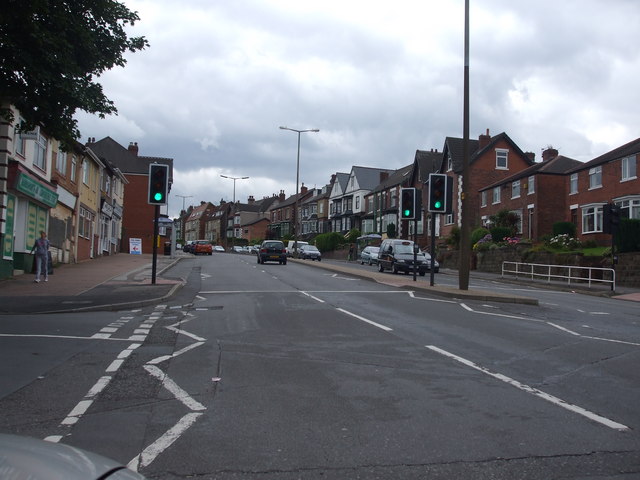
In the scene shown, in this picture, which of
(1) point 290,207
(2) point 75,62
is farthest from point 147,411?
(1) point 290,207

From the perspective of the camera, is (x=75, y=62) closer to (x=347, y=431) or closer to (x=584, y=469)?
(x=347, y=431)

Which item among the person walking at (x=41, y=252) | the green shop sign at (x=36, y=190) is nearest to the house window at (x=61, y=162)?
the green shop sign at (x=36, y=190)

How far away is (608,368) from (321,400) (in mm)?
4304

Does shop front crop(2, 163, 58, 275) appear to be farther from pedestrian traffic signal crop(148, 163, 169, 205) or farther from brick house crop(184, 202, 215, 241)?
brick house crop(184, 202, 215, 241)

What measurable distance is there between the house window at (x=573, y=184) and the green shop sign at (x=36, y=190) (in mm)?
33573

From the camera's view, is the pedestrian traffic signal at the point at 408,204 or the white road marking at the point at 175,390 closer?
the white road marking at the point at 175,390

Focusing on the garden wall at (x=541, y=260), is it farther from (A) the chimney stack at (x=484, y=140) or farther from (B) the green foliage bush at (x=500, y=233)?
(A) the chimney stack at (x=484, y=140)

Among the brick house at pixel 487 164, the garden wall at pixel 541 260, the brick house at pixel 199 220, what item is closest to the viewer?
the garden wall at pixel 541 260

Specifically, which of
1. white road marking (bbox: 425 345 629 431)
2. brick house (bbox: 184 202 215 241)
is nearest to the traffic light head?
white road marking (bbox: 425 345 629 431)

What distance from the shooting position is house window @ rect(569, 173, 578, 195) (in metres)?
42.0

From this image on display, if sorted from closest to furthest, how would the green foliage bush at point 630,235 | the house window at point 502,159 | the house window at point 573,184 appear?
the green foliage bush at point 630,235 → the house window at point 573,184 → the house window at point 502,159

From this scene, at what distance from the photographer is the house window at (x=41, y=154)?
23866mm

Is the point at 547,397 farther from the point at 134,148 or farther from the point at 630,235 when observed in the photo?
the point at 134,148

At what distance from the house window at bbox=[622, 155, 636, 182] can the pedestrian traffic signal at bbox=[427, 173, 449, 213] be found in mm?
21122
